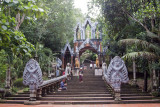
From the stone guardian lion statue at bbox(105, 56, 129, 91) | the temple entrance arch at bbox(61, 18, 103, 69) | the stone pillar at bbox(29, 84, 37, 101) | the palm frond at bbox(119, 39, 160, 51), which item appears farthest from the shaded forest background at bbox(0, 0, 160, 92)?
the stone pillar at bbox(29, 84, 37, 101)

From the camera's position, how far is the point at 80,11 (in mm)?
40312

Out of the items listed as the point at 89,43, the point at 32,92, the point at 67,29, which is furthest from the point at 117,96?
the point at 67,29

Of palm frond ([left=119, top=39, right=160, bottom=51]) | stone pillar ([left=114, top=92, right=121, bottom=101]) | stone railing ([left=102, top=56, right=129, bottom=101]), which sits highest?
palm frond ([left=119, top=39, right=160, bottom=51])

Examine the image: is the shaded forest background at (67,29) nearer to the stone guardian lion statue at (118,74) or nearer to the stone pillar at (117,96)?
the stone guardian lion statue at (118,74)

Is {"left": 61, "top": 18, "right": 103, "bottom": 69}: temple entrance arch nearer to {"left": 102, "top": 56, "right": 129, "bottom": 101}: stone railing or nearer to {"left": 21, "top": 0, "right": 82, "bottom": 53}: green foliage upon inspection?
{"left": 21, "top": 0, "right": 82, "bottom": 53}: green foliage

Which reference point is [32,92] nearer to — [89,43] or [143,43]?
[143,43]

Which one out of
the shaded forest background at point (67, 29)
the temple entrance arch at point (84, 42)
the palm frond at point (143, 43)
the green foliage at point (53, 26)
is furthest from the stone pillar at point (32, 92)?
the temple entrance arch at point (84, 42)

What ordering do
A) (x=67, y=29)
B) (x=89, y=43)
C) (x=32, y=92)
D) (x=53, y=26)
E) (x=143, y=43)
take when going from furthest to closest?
1. (x=67, y=29)
2. (x=53, y=26)
3. (x=89, y=43)
4. (x=143, y=43)
5. (x=32, y=92)

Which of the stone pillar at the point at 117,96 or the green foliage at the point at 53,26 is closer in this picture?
the stone pillar at the point at 117,96

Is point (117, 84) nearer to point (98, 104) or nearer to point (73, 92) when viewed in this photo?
point (98, 104)

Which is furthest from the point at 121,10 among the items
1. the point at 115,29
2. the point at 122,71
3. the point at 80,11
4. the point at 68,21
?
the point at 80,11

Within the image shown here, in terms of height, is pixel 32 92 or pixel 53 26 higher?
pixel 53 26

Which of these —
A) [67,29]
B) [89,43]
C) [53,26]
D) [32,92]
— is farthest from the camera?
[67,29]

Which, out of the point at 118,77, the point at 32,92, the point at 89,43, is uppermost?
the point at 89,43
